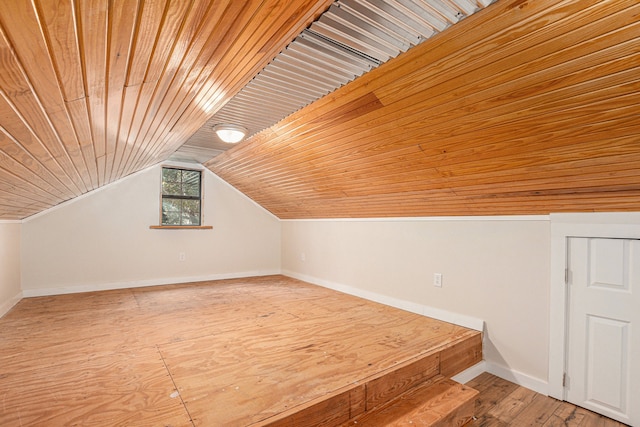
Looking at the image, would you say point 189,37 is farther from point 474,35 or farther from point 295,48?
point 474,35

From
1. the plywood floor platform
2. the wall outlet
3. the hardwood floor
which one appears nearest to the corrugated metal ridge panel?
the plywood floor platform

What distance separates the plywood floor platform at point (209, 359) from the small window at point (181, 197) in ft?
4.88

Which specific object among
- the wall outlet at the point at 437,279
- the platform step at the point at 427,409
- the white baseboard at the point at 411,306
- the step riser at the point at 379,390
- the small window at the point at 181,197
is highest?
the small window at the point at 181,197

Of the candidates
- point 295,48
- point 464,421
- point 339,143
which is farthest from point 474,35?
point 464,421

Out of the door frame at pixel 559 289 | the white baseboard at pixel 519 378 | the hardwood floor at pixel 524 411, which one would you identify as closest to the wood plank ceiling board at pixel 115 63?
the door frame at pixel 559 289

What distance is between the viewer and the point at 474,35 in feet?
4.18

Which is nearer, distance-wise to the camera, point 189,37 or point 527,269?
point 189,37

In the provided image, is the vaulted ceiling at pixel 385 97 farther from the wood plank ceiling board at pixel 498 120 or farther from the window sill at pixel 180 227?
the window sill at pixel 180 227

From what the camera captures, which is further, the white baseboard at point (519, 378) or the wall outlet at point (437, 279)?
the wall outlet at point (437, 279)

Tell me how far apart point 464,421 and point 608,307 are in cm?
118

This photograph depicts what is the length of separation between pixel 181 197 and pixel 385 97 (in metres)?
3.84

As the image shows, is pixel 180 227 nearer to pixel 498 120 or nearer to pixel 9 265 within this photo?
pixel 9 265

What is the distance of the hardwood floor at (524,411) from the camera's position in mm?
1964

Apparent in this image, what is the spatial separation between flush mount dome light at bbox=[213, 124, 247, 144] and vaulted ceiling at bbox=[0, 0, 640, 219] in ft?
0.89
